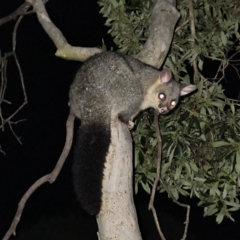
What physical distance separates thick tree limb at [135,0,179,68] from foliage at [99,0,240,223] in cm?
52

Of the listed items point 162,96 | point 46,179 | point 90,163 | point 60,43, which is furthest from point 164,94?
point 46,179

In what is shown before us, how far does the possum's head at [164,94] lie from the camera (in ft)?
Answer: 10.4

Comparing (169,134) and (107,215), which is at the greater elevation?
(107,215)

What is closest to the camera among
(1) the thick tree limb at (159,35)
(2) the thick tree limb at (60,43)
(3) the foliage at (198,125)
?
(1) the thick tree limb at (159,35)

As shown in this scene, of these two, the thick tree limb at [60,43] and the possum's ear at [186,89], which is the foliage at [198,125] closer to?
the possum's ear at [186,89]

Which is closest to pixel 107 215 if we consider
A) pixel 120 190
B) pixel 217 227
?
pixel 120 190

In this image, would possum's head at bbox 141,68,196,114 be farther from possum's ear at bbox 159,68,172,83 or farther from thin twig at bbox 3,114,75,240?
thin twig at bbox 3,114,75,240

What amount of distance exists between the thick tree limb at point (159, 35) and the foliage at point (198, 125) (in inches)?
20.5

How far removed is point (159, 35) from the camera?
2709 millimetres

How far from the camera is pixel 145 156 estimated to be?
3.38m

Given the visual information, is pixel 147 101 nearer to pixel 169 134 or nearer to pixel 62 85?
pixel 169 134

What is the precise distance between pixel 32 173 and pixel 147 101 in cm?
334

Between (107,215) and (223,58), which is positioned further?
(223,58)

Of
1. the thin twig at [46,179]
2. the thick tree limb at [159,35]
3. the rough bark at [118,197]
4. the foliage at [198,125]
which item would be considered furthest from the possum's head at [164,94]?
the rough bark at [118,197]
